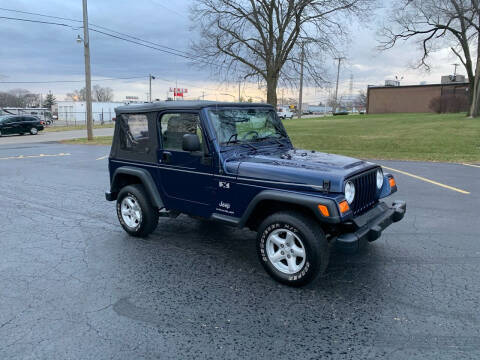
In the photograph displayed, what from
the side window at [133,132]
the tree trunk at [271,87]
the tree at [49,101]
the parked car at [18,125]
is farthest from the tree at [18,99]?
the side window at [133,132]

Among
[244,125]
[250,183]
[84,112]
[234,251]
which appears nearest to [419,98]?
[84,112]

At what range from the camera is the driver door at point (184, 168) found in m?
4.16

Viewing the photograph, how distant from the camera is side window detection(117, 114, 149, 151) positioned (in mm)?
4809

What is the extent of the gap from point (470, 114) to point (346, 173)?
117ft

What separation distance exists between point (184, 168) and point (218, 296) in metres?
1.57

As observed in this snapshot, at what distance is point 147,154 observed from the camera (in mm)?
4789

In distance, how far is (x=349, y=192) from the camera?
3.53 m

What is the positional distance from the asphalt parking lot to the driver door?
649mm

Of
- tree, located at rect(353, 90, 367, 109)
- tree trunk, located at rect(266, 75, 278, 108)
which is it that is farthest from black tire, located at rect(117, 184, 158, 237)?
tree, located at rect(353, 90, 367, 109)

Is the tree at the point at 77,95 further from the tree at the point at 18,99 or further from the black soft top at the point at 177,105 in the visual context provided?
the black soft top at the point at 177,105

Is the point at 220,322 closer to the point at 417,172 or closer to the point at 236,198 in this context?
the point at 236,198

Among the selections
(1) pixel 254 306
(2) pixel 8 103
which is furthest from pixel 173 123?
(2) pixel 8 103

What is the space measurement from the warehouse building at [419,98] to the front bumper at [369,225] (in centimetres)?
5192

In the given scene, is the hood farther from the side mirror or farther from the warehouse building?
the warehouse building
